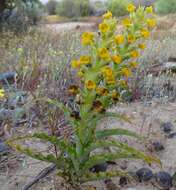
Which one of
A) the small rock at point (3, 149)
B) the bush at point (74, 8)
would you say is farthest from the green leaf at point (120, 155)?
the bush at point (74, 8)

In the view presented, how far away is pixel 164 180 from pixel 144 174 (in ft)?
0.49

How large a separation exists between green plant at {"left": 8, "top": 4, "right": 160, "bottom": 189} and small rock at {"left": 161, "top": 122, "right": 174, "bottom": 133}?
1.33 metres

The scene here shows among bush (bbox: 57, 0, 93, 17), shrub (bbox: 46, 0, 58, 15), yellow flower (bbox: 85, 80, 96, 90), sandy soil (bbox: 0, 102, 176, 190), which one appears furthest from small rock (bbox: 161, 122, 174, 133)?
shrub (bbox: 46, 0, 58, 15)

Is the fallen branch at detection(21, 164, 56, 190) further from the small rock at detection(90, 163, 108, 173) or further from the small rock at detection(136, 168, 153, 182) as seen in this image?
the small rock at detection(136, 168, 153, 182)

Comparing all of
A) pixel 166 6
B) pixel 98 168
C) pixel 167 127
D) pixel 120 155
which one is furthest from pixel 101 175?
pixel 166 6

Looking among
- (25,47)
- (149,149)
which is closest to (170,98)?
(149,149)

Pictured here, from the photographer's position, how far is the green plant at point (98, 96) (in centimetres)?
257

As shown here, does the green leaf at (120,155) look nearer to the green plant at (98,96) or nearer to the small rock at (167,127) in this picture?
the green plant at (98,96)

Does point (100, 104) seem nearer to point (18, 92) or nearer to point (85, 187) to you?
point (85, 187)

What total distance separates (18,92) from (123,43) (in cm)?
179

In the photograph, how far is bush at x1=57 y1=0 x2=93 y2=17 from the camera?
22469 millimetres

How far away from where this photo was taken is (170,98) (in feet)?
15.8

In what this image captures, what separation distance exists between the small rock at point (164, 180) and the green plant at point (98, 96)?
520 mm

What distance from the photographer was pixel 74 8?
22.5 metres
